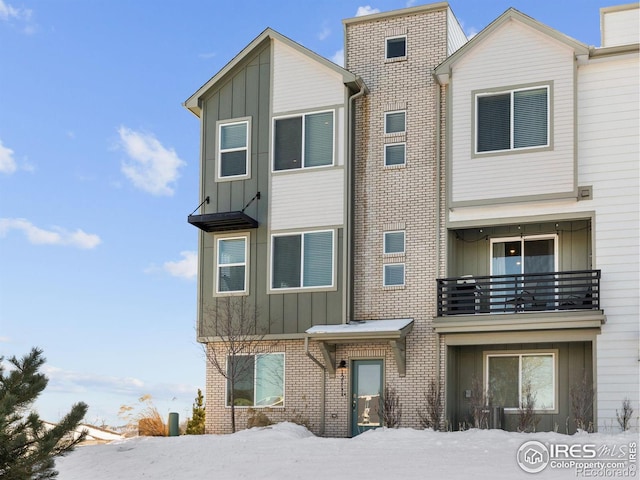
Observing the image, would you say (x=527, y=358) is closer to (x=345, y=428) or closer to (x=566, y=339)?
(x=566, y=339)

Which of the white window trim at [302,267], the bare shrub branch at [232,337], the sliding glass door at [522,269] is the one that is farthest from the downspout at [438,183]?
the bare shrub branch at [232,337]

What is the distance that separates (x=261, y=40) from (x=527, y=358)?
1043 cm

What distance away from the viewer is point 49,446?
12.1 m

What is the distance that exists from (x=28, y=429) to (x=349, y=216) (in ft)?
37.5

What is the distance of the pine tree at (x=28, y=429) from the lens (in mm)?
12000

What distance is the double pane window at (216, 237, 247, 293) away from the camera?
23.1 m

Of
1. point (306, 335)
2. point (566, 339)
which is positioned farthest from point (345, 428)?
Result: point (566, 339)

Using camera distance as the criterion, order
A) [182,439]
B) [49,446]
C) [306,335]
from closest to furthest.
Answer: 1. [49,446]
2. [182,439]
3. [306,335]

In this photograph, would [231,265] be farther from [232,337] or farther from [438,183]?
[438,183]

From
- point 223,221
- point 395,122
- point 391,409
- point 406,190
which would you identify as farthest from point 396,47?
point 391,409

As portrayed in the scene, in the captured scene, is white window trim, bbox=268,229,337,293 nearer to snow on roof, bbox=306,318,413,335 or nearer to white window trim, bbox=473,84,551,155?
snow on roof, bbox=306,318,413,335

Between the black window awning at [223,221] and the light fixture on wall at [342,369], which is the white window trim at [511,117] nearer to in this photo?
the black window awning at [223,221]

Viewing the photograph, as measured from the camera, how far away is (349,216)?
22.3 m

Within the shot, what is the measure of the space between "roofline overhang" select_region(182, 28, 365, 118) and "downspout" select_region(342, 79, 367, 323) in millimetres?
467
